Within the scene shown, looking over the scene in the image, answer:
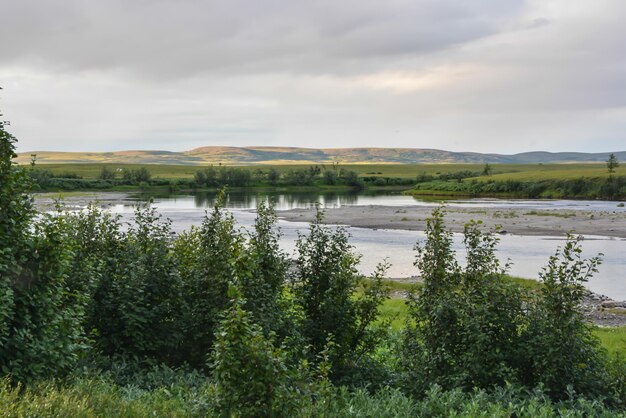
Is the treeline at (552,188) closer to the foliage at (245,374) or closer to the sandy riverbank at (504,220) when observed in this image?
the sandy riverbank at (504,220)

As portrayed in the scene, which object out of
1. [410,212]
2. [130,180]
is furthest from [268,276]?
[130,180]

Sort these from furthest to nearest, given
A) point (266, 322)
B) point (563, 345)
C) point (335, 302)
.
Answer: point (335, 302) → point (266, 322) → point (563, 345)

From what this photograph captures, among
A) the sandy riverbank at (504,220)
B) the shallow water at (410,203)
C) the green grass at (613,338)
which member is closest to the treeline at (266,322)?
the green grass at (613,338)

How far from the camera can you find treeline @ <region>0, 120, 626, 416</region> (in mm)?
8508

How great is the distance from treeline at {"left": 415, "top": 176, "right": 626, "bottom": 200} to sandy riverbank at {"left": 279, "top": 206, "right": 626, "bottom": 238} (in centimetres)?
4576

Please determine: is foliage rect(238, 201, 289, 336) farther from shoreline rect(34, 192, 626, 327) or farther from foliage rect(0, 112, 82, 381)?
shoreline rect(34, 192, 626, 327)

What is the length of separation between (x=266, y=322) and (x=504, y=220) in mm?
68274

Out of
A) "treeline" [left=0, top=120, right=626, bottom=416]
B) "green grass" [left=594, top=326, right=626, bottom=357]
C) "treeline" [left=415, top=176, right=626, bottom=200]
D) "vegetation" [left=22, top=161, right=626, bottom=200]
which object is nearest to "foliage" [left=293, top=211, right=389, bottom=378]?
"treeline" [left=0, top=120, right=626, bottom=416]

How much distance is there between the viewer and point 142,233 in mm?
13742

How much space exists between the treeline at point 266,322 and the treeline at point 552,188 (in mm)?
128143

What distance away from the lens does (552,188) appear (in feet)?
454

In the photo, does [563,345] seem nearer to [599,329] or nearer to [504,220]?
[599,329]

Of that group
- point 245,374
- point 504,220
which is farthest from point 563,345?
point 504,220

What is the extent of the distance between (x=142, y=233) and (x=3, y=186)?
15.2ft
